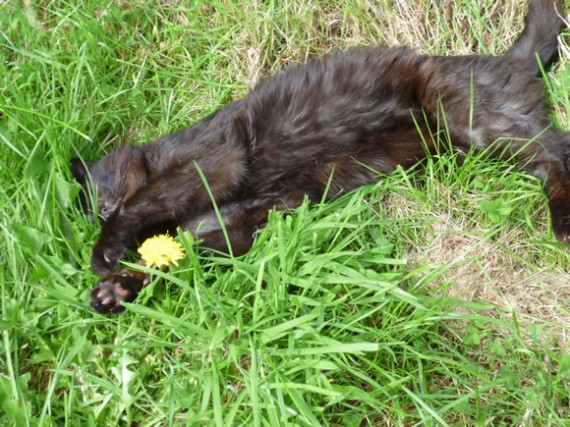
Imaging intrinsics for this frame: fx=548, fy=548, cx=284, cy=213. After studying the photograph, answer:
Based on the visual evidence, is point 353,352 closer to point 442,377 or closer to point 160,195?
point 442,377

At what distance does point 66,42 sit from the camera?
3102 mm

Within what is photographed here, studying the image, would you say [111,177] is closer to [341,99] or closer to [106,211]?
[106,211]

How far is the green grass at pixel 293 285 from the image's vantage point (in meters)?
2.09

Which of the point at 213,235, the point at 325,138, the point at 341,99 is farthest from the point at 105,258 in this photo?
the point at 341,99

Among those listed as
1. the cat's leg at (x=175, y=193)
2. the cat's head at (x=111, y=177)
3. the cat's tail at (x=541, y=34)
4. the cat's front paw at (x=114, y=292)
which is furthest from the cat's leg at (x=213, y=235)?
the cat's tail at (x=541, y=34)

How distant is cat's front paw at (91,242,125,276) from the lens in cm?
248

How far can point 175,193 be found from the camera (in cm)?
258

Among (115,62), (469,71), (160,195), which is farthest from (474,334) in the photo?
(115,62)

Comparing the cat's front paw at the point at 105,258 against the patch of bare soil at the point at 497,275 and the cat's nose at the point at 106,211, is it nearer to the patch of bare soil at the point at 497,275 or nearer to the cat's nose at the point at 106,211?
the cat's nose at the point at 106,211

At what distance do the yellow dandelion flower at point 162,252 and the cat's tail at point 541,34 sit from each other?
189 centimetres

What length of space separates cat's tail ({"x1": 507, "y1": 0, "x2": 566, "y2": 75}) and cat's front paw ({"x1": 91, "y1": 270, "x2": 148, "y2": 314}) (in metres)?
2.14

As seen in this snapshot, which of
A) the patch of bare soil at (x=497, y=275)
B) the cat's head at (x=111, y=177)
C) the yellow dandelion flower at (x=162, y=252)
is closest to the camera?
the yellow dandelion flower at (x=162, y=252)

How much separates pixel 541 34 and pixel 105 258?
93.1 inches

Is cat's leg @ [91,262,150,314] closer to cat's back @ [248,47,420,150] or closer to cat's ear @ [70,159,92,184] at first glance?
cat's ear @ [70,159,92,184]
